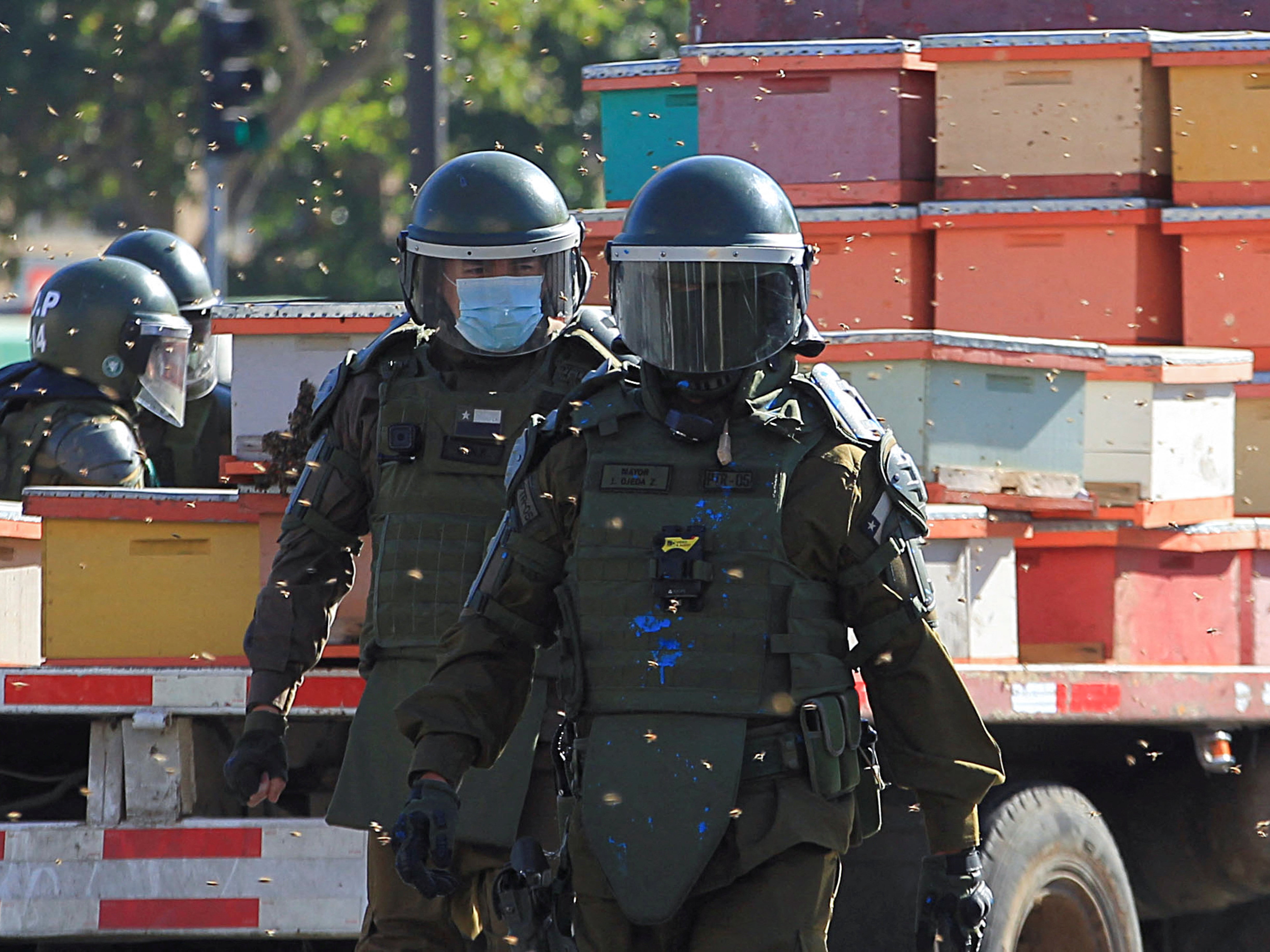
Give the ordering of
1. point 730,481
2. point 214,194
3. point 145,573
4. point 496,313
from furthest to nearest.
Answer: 1. point 214,194
2. point 145,573
3. point 496,313
4. point 730,481

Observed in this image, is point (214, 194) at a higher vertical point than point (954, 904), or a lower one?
higher

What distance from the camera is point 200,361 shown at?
8.04 m

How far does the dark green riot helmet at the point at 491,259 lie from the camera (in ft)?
14.9

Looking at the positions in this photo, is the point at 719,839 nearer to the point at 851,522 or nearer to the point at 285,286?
the point at 851,522

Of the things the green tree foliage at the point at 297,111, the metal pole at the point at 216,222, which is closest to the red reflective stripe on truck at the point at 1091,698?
the metal pole at the point at 216,222

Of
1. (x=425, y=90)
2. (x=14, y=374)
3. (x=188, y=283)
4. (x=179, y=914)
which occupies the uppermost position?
(x=425, y=90)

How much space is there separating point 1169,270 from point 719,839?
3.46m

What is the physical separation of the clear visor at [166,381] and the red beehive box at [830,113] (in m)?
2.15

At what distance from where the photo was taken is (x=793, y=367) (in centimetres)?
375

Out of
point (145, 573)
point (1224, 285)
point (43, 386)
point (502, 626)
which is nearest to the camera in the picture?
point (502, 626)

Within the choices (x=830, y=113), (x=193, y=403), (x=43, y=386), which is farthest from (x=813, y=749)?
(x=193, y=403)

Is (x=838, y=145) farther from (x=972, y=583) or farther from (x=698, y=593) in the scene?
(x=698, y=593)

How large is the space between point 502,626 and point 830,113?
123 inches

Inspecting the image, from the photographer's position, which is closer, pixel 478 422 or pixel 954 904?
pixel 954 904
